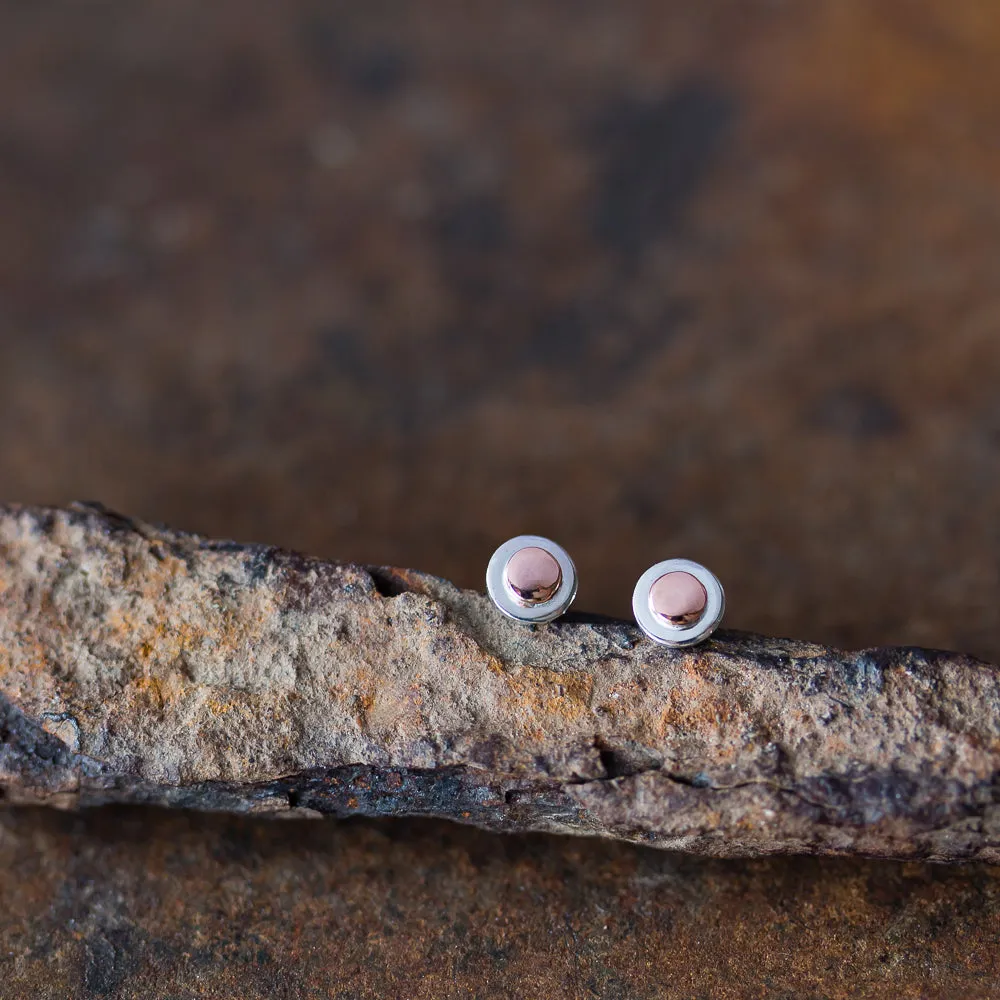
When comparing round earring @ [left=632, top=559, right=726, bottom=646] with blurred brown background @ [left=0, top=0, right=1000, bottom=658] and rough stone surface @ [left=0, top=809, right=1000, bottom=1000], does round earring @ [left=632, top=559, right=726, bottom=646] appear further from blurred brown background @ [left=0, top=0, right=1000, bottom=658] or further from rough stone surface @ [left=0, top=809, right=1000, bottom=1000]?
blurred brown background @ [left=0, top=0, right=1000, bottom=658]

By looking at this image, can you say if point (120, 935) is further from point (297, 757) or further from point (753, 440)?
point (753, 440)

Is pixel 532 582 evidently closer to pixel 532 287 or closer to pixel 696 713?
pixel 696 713

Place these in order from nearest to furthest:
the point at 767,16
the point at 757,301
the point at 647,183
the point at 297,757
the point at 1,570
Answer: the point at 297,757
the point at 1,570
the point at 757,301
the point at 647,183
the point at 767,16

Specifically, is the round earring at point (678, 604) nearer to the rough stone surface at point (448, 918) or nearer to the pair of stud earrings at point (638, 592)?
the pair of stud earrings at point (638, 592)

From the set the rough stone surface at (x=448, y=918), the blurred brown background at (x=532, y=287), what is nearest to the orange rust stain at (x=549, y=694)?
the rough stone surface at (x=448, y=918)

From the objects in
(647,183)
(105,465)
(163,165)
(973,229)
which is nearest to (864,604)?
(973,229)

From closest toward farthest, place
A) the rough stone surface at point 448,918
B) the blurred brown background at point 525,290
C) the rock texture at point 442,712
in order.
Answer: the rock texture at point 442,712, the rough stone surface at point 448,918, the blurred brown background at point 525,290

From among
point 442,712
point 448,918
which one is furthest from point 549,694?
point 448,918
